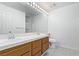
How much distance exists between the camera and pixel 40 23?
214cm

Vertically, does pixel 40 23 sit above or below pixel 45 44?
above

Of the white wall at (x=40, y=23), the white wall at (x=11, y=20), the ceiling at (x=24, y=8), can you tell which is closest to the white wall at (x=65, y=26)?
the white wall at (x=40, y=23)

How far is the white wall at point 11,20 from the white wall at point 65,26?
1.85 ft

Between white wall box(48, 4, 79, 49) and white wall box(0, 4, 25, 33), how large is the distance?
0.56 m

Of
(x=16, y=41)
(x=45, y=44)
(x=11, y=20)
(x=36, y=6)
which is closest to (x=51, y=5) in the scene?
(x=36, y=6)

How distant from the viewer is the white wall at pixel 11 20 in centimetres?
178

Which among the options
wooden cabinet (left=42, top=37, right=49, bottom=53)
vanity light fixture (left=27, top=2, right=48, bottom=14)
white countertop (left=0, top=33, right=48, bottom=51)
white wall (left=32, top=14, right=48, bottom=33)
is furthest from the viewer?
wooden cabinet (left=42, top=37, right=49, bottom=53)

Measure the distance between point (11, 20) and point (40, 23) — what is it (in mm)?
556

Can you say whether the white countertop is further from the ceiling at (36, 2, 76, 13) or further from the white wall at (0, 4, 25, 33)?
the ceiling at (36, 2, 76, 13)

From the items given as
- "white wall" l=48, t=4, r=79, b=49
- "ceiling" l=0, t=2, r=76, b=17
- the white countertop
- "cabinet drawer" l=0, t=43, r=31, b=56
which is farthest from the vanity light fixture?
"cabinet drawer" l=0, t=43, r=31, b=56

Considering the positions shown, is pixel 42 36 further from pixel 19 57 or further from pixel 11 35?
pixel 19 57

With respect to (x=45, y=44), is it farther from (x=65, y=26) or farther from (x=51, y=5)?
(x=51, y=5)

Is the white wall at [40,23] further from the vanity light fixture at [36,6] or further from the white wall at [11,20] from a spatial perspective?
the white wall at [11,20]

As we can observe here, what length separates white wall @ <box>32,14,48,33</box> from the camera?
209cm
